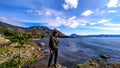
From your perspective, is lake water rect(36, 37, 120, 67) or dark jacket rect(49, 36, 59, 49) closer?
dark jacket rect(49, 36, 59, 49)

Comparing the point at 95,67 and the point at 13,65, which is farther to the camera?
the point at 95,67

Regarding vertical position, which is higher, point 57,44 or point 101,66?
point 57,44

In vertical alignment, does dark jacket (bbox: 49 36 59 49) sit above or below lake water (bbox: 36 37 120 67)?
above

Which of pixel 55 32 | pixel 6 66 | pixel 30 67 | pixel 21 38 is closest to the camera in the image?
pixel 6 66

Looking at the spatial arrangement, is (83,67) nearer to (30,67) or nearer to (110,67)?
(110,67)

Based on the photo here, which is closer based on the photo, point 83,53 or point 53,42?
point 53,42

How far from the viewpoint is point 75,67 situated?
2461 centimetres

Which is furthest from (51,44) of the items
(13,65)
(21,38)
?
(21,38)

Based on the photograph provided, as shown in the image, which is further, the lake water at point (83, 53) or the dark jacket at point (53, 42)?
the lake water at point (83, 53)

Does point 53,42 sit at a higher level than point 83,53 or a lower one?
higher

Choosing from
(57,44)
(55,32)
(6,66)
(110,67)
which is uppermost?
(55,32)

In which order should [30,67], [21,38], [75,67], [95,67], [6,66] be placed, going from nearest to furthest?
[6,66]
[21,38]
[30,67]
[75,67]
[95,67]

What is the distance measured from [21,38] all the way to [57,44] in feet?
18.9

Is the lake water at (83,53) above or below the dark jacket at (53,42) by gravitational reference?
below
